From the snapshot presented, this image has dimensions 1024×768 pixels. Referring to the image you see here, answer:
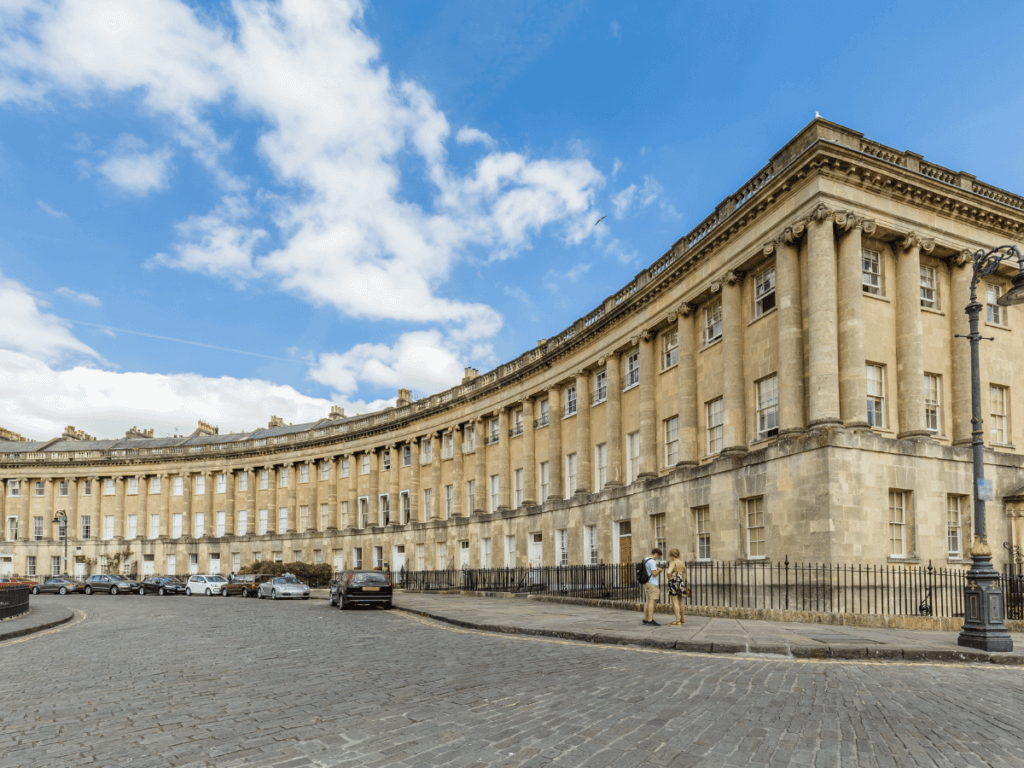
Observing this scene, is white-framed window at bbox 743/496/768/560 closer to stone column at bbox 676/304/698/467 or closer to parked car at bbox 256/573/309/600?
stone column at bbox 676/304/698/467

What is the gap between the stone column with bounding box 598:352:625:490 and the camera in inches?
1287

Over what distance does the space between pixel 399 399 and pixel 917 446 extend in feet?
146

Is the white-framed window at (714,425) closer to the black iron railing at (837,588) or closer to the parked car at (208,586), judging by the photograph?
the black iron railing at (837,588)

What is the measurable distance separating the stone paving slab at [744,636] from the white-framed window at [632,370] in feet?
43.0

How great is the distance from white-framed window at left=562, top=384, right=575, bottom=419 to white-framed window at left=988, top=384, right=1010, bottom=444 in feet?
59.7

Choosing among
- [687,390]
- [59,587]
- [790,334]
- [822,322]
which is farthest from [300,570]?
[822,322]

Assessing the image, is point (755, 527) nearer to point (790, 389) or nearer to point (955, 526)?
point (790, 389)

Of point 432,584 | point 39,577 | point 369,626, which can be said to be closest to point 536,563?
point 432,584

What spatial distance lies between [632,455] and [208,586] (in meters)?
27.5

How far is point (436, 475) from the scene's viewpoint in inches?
1999

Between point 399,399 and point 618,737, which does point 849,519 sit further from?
point 399,399

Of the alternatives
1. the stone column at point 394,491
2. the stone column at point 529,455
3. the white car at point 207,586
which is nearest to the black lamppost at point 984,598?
the stone column at point 529,455

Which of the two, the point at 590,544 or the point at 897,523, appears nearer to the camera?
the point at 897,523

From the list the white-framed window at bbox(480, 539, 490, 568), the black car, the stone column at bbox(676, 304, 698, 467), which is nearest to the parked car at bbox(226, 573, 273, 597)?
the black car
